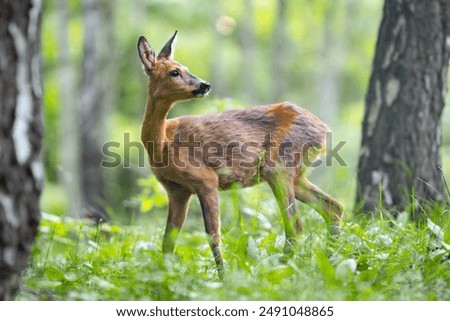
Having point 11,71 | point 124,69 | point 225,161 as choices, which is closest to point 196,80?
point 225,161

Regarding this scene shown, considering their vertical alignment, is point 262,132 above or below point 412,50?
below

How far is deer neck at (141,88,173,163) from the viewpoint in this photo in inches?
244

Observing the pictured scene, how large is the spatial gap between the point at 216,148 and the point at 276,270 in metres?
1.90

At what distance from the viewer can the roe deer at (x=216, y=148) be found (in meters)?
6.20

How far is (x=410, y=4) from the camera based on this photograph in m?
7.19

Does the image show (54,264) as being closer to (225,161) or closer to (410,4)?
(225,161)

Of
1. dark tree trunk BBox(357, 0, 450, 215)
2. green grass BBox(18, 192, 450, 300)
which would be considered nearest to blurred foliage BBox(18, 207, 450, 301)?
green grass BBox(18, 192, 450, 300)

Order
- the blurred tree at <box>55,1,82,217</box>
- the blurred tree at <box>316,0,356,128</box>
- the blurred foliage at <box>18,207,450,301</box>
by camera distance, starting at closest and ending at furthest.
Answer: the blurred foliage at <box>18,207,450,301</box>, the blurred tree at <box>55,1,82,217</box>, the blurred tree at <box>316,0,356,128</box>

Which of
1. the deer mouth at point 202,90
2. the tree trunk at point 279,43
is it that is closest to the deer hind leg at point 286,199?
the deer mouth at point 202,90

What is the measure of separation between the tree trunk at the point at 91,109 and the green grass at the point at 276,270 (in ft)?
31.7

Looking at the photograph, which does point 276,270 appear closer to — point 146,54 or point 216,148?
point 216,148

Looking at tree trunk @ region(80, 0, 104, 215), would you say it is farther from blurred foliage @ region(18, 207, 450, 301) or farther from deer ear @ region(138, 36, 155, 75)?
blurred foliage @ region(18, 207, 450, 301)

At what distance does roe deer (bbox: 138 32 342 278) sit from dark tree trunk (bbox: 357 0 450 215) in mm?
919
